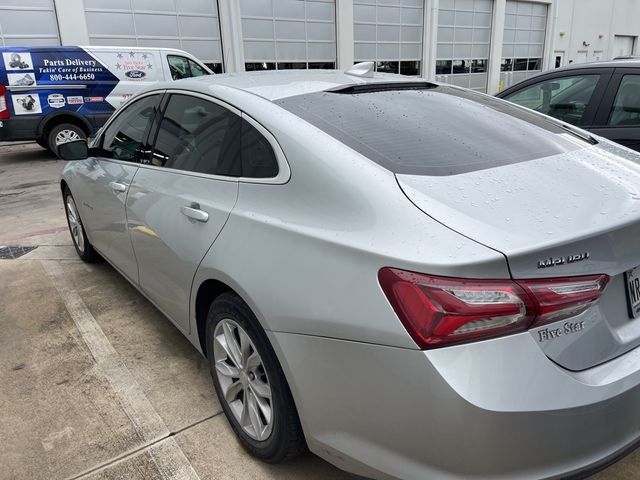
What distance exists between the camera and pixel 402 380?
1492 mm

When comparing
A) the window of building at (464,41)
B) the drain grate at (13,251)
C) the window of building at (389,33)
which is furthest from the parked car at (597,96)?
the window of building at (464,41)

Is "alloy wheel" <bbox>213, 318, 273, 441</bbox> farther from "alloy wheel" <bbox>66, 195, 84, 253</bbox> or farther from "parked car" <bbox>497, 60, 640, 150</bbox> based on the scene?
"parked car" <bbox>497, 60, 640, 150</bbox>

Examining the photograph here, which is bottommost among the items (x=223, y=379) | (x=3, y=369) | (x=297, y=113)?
(x=3, y=369)

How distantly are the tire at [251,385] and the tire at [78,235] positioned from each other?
2.50 metres

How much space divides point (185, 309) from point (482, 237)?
161 cm

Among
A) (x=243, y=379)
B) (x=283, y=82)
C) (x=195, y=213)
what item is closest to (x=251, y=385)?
(x=243, y=379)

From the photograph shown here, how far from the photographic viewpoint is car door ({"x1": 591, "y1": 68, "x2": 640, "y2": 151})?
434 centimetres

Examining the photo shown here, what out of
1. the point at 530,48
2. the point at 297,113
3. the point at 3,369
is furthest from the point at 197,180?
the point at 530,48

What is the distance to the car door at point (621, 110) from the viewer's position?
171 inches

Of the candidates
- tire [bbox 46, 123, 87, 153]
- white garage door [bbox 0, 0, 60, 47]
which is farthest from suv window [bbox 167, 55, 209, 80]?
white garage door [bbox 0, 0, 60, 47]

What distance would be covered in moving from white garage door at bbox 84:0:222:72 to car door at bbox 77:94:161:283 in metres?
12.4

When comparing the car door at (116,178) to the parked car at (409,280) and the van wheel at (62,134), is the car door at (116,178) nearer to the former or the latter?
the parked car at (409,280)

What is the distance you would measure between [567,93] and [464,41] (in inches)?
831

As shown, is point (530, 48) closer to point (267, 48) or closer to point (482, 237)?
point (267, 48)
